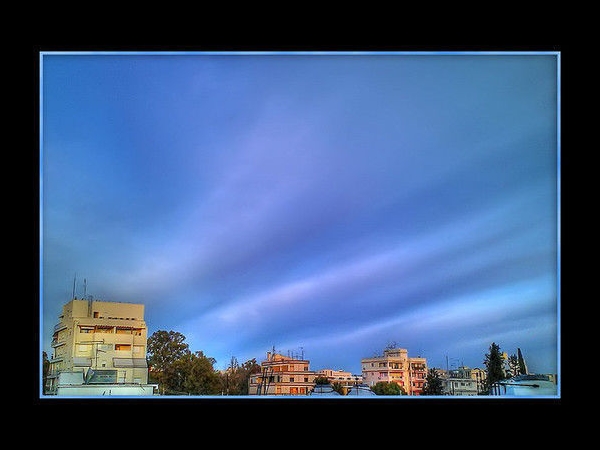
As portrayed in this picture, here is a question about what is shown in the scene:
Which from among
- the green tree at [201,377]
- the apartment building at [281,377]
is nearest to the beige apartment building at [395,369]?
the apartment building at [281,377]

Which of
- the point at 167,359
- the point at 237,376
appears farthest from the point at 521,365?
the point at 167,359

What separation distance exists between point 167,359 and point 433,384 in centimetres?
179

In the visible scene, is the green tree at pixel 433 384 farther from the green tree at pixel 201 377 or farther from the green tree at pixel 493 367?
the green tree at pixel 201 377

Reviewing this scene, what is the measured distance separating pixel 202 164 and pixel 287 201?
63cm

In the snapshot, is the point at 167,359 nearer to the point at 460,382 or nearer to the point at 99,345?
the point at 99,345

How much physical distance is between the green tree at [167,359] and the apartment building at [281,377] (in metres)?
0.49

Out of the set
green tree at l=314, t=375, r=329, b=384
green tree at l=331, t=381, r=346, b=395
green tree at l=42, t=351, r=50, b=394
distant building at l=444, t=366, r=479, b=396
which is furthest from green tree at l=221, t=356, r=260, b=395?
distant building at l=444, t=366, r=479, b=396

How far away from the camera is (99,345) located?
187 inches

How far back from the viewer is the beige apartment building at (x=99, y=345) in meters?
4.66

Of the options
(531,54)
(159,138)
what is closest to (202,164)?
(159,138)

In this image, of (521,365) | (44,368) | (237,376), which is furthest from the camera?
(237,376)
